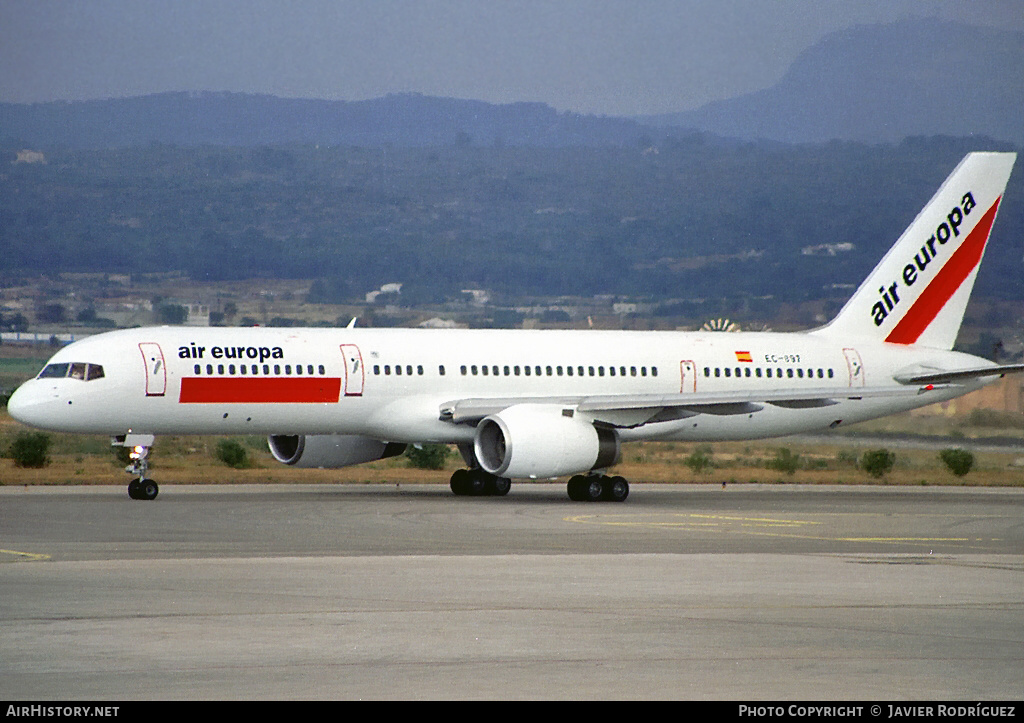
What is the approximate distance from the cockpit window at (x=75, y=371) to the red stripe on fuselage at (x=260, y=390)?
1910mm

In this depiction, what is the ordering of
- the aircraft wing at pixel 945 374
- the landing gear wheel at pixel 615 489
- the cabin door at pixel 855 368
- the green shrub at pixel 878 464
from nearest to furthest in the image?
the landing gear wheel at pixel 615 489 → the aircraft wing at pixel 945 374 → the cabin door at pixel 855 368 → the green shrub at pixel 878 464

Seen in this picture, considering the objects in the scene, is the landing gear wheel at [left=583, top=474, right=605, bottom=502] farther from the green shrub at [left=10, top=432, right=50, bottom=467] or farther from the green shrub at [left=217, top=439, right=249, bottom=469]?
the green shrub at [left=10, top=432, right=50, bottom=467]

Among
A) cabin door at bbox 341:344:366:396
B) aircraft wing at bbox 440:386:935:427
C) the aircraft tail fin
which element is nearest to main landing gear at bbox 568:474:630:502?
aircraft wing at bbox 440:386:935:427

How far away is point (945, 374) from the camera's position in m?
43.9

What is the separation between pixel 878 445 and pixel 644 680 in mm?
47510

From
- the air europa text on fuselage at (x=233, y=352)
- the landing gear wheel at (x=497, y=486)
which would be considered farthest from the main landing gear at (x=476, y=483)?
the air europa text on fuselage at (x=233, y=352)

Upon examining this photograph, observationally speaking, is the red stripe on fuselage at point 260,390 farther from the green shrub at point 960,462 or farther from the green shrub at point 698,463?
the green shrub at point 960,462

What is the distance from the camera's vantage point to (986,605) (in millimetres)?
17453

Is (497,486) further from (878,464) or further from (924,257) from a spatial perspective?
(878,464)

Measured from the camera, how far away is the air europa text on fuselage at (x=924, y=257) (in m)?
47.1

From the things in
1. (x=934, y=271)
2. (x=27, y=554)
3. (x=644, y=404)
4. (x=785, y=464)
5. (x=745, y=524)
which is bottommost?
(x=27, y=554)

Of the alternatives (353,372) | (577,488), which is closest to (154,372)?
(353,372)

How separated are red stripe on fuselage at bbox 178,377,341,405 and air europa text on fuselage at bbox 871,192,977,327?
17.7m

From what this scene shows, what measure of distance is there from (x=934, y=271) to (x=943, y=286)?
523 mm
